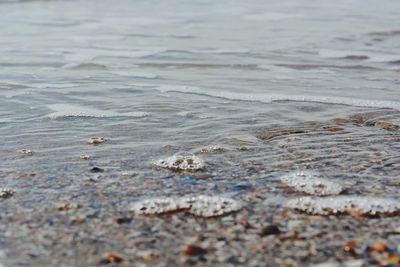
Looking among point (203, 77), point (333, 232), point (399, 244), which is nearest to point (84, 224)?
point (333, 232)

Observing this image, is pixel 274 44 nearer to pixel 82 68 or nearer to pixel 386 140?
pixel 82 68

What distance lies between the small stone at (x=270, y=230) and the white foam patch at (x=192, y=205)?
0.71 feet

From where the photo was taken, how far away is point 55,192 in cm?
274

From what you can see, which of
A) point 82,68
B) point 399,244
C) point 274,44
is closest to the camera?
point 399,244

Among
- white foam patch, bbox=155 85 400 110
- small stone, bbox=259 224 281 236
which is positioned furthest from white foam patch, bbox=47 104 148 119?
small stone, bbox=259 224 281 236

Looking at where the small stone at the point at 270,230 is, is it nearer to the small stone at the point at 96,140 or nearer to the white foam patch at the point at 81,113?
the small stone at the point at 96,140

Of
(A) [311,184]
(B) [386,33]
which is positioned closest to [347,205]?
(A) [311,184]

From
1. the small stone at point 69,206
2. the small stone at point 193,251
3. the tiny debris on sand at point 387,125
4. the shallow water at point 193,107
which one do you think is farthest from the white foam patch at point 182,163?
the tiny debris on sand at point 387,125

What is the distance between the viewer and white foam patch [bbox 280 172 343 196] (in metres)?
2.77

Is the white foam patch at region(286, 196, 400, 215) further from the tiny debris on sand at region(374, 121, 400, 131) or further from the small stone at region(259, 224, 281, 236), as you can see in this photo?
the tiny debris on sand at region(374, 121, 400, 131)

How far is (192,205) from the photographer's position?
8.52 feet

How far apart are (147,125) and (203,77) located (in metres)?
1.99

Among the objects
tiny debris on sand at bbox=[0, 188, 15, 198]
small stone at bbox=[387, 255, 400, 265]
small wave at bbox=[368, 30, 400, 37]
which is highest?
small wave at bbox=[368, 30, 400, 37]

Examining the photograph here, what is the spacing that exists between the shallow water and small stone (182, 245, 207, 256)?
55 cm
